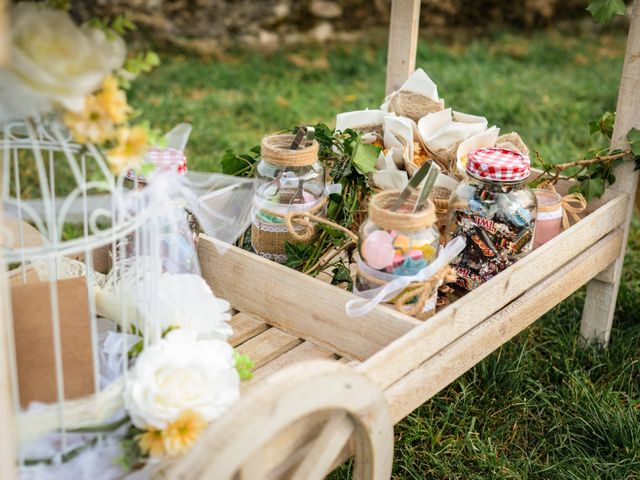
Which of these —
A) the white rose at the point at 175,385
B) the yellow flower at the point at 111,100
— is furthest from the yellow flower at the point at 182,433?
the yellow flower at the point at 111,100

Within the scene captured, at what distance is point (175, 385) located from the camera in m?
1.05

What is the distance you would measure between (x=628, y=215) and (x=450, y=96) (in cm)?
203

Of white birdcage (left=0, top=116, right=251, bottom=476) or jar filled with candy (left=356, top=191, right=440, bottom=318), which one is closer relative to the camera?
white birdcage (left=0, top=116, right=251, bottom=476)

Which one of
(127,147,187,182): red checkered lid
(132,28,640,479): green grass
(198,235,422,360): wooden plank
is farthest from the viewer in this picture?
(132,28,640,479): green grass

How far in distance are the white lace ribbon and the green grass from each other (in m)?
0.48

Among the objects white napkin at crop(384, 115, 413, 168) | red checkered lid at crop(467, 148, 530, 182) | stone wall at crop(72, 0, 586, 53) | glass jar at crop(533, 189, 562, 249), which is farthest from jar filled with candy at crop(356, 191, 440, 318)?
stone wall at crop(72, 0, 586, 53)

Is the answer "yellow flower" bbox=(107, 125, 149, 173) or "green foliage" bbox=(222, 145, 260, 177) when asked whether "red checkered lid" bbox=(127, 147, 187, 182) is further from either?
"yellow flower" bbox=(107, 125, 149, 173)

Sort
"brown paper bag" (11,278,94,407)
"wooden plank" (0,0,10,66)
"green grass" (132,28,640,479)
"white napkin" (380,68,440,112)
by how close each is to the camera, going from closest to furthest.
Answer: "wooden plank" (0,0,10,66) → "brown paper bag" (11,278,94,407) → "green grass" (132,28,640,479) → "white napkin" (380,68,440,112)

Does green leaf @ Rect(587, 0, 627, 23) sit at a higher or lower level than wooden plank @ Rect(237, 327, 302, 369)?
higher

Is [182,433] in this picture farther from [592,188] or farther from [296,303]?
[592,188]

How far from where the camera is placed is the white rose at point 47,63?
891mm

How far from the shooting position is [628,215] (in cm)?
192

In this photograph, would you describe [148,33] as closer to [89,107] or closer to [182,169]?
[182,169]

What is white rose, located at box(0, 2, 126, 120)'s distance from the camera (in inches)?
35.1
